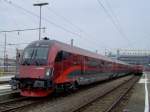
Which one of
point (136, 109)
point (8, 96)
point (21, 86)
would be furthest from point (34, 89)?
point (136, 109)

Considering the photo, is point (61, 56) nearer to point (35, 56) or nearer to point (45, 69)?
point (35, 56)

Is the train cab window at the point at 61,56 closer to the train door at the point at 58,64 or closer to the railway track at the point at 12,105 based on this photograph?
the train door at the point at 58,64

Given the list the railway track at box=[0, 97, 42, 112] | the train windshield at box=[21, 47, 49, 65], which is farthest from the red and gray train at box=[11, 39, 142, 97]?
the railway track at box=[0, 97, 42, 112]

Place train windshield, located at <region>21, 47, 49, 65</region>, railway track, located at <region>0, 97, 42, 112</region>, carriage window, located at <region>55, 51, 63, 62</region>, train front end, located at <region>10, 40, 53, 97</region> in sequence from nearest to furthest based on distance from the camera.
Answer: railway track, located at <region>0, 97, 42, 112</region>, train front end, located at <region>10, 40, 53, 97</region>, train windshield, located at <region>21, 47, 49, 65</region>, carriage window, located at <region>55, 51, 63, 62</region>

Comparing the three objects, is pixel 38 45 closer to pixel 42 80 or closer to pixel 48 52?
pixel 48 52

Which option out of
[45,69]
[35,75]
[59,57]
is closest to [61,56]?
[59,57]

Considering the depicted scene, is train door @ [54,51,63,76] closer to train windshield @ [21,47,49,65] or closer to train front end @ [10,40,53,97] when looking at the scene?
train front end @ [10,40,53,97]

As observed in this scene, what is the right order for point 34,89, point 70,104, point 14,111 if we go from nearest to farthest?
point 14,111, point 70,104, point 34,89

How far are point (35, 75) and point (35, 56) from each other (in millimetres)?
1358

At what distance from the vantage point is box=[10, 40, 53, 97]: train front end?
15875 millimetres

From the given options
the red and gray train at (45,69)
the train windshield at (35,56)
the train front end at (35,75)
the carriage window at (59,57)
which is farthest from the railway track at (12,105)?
the carriage window at (59,57)

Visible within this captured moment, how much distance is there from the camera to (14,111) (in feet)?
41.0

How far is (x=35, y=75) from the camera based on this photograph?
1611 cm

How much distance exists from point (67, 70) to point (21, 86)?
3093 mm
